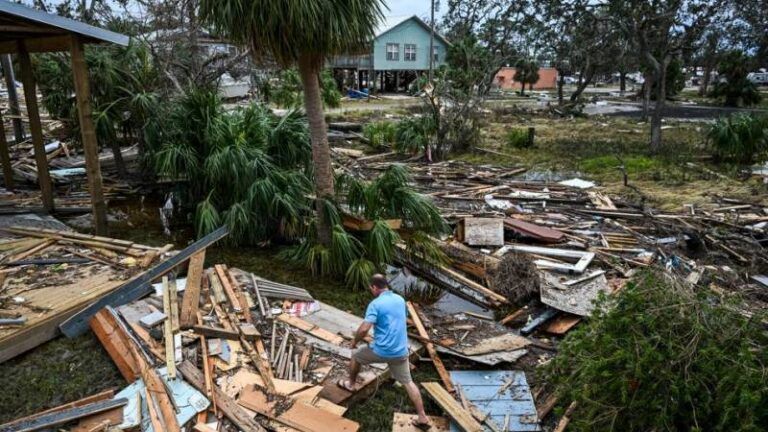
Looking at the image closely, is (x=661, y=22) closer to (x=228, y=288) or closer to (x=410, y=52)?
(x=228, y=288)

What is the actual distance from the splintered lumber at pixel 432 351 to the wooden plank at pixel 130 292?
3.28m

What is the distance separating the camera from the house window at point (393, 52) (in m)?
44.4

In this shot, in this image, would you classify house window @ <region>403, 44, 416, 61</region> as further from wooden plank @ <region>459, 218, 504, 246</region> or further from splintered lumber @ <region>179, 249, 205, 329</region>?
splintered lumber @ <region>179, 249, 205, 329</region>

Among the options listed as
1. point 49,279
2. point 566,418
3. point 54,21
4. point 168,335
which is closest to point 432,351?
point 566,418

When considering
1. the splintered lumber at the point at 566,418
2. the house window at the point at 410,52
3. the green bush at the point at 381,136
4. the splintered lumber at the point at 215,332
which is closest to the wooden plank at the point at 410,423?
the splintered lumber at the point at 566,418

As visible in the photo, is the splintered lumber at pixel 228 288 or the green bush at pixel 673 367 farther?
the splintered lumber at pixel 228 288

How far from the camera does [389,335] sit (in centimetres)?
484

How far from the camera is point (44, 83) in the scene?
12555mm

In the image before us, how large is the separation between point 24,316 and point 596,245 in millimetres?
8858

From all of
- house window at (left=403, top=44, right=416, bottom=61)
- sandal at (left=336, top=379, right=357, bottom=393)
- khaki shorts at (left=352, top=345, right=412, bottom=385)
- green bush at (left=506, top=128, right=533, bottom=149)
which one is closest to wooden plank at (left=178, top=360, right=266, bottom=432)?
sandal at (left=336, top=379, right=357, bottom=393)

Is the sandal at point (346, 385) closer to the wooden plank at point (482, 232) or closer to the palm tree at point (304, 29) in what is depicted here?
the palm tree at point (304, 29)

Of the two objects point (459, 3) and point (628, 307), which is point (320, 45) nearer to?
point (628, 307)

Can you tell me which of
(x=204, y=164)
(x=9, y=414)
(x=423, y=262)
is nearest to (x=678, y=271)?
(x=423, y=262)

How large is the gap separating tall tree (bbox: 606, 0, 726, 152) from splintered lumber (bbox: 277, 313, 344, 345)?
1573cm
